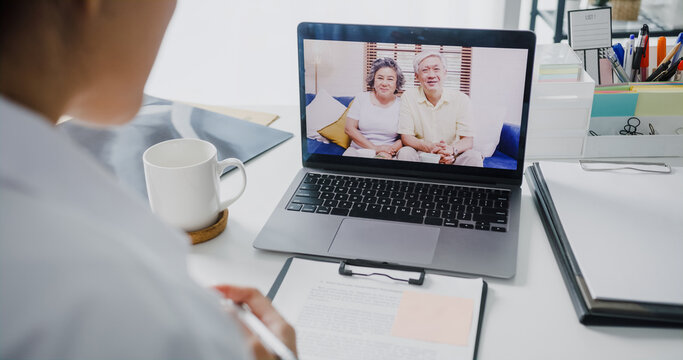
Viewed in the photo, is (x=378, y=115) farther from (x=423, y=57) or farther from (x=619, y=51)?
(x=619, y=51)

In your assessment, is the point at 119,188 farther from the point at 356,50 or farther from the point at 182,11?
the point at 182,11

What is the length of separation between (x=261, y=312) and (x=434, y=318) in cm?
21

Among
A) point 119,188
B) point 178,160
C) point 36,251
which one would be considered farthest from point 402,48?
point 36,251

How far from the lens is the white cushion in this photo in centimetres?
104

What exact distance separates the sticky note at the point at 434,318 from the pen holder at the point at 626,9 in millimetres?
2968

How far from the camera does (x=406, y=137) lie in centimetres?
102

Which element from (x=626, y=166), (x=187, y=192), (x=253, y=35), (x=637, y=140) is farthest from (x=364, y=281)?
(x=253, y=35)

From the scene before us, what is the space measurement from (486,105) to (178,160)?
0.49 meters

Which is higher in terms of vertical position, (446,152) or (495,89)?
(495,89)

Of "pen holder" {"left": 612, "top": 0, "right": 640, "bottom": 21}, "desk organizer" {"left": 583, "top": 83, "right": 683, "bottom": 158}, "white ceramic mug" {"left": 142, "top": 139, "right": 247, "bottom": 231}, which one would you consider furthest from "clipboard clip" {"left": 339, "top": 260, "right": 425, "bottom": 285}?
"pen holder" {"left": 612, "top": 0, "right": 640, "bottom": 21}

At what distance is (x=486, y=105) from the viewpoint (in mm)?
977

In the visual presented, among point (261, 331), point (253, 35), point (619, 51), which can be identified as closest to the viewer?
point (261, 331)

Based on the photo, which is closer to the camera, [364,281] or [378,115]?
[364,281]

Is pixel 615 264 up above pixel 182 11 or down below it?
below
